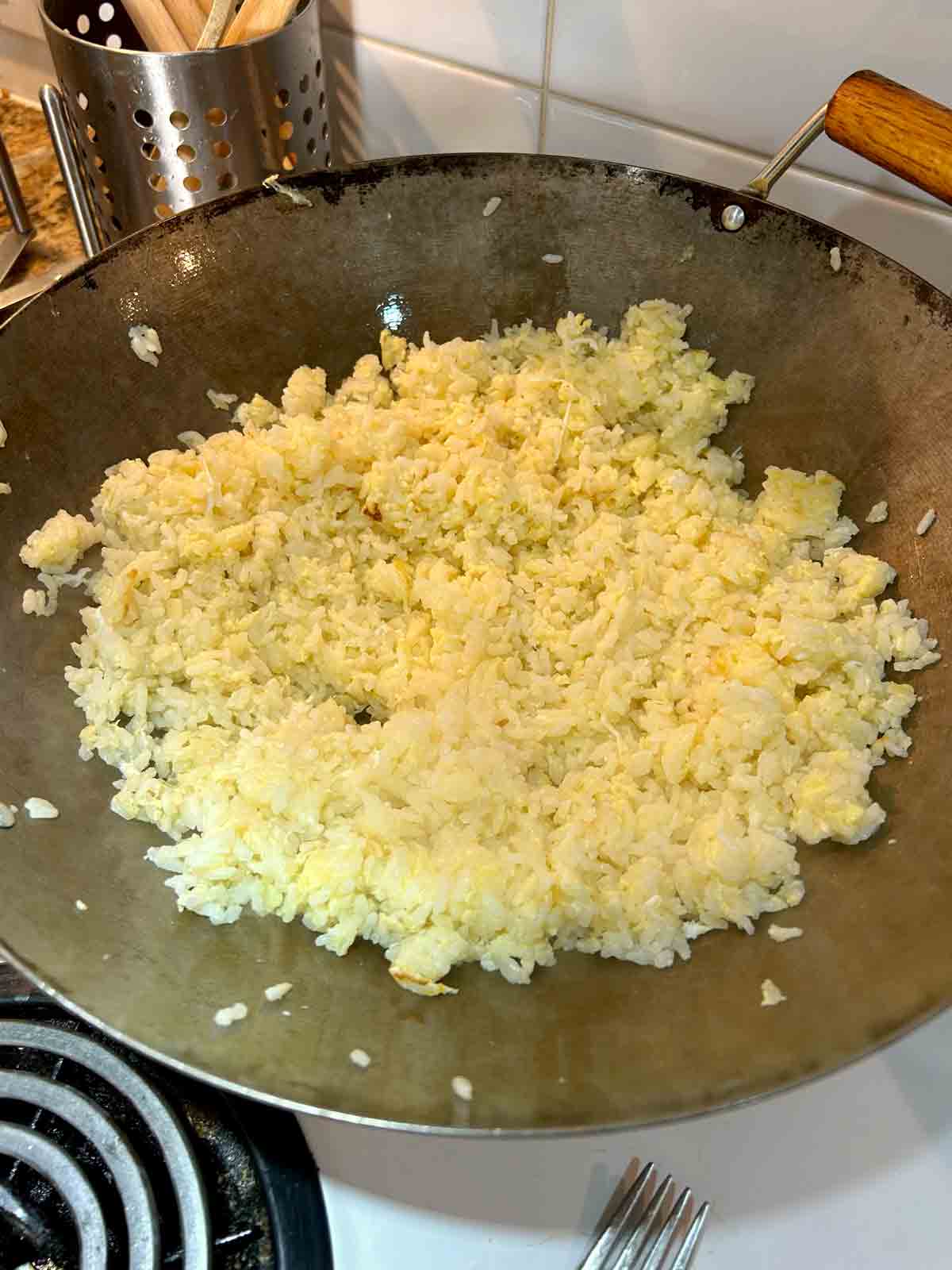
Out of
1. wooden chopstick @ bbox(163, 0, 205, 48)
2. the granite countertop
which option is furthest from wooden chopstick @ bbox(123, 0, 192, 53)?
the granite countertop

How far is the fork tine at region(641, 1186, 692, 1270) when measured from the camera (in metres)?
0.69

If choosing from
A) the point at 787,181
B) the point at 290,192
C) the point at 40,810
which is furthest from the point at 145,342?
the point at 787,181

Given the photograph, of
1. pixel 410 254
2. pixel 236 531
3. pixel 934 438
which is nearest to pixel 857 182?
pixel 934 438

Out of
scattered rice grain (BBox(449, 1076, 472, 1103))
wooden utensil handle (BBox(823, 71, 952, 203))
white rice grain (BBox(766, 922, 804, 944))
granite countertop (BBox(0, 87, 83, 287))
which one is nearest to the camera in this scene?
scattered rice grain (BBox(449, 1076, 472, 1103))

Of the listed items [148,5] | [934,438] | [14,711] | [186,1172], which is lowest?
[186,1172]

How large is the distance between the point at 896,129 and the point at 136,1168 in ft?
3.51

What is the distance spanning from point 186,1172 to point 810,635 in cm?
68

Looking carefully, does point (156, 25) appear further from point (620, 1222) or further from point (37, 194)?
point (620, 1222)

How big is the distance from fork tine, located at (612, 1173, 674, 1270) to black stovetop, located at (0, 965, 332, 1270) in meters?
0.21

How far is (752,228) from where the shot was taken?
1058mm

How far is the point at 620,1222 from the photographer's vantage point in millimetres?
710

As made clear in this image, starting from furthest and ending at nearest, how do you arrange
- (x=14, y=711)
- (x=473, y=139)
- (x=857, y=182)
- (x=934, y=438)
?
(x=473, y=139), (x=857, y=182), (x=934, y=438), (x=14, y=711)

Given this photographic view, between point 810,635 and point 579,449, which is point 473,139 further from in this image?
point 810,635

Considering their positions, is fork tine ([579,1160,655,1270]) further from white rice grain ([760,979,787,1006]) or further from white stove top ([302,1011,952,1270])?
white rice grain ([760,979,787,1006])
